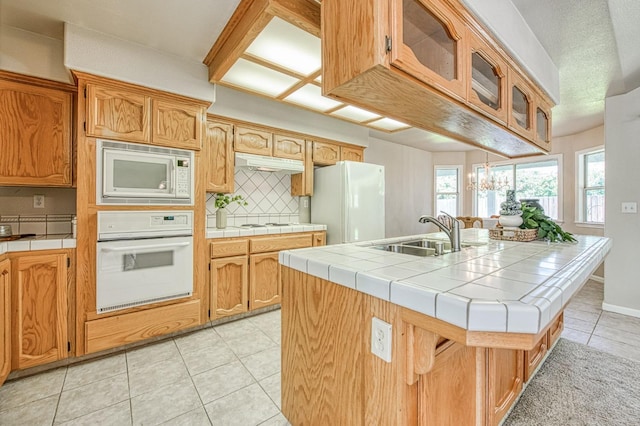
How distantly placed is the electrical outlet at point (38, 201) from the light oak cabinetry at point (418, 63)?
8.47 feet

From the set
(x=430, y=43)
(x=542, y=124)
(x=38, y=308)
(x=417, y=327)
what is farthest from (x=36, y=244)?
(x=542, y=124)

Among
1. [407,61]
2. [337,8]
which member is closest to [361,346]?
[407,61]

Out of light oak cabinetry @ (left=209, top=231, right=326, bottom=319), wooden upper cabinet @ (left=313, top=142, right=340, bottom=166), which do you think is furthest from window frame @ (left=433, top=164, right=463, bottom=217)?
light oak cabinetry @ (left=209, top=231, right=326, bottom=319)

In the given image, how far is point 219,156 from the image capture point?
110 inches

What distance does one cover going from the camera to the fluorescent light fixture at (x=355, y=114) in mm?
3166

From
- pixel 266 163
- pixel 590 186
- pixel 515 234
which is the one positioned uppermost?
pixel 266 163

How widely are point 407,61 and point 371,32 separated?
0.17 metres

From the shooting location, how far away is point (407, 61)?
104 cm

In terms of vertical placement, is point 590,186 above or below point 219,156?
below

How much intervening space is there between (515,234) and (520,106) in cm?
92

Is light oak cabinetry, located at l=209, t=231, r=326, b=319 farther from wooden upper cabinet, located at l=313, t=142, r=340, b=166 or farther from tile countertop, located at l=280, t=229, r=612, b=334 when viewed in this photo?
tile countertop, located at l=280, t=229, r=612, b=334

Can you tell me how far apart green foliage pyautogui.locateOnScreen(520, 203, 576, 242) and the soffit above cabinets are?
1442 millimetres

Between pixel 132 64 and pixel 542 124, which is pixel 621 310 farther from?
pixel 132 64

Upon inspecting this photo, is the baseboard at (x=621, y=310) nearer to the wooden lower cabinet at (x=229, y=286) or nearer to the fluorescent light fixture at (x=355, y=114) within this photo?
the fluorescent light fixture at (x=355, y=114)
